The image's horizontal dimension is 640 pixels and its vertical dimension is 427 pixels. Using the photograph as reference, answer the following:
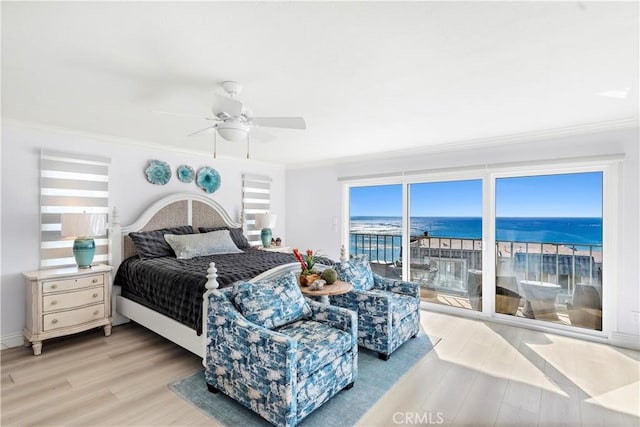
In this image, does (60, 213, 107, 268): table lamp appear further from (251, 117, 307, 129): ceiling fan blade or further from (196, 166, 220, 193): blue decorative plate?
(251, 117, 307, 129): ceiling fan blade

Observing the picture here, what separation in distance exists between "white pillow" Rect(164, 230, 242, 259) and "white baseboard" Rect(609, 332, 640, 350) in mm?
4337

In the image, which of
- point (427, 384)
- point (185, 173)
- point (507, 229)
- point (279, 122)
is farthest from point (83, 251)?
point (507, 229)

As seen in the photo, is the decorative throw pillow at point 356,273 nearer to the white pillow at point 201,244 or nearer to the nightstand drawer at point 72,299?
the white pillow at point 201,244

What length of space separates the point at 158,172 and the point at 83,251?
1394mm

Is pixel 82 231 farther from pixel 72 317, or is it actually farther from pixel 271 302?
pixel 271 302

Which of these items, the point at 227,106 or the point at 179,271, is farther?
the point at 179,271

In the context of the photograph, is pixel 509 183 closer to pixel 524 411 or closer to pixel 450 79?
pixel 450 79

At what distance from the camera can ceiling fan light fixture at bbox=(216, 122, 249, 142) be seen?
2.36 metres

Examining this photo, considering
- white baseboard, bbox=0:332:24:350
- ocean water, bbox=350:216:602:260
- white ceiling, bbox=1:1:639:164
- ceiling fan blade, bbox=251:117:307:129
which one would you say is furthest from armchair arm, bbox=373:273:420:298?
white baseboard, bbox=0:332:24:350

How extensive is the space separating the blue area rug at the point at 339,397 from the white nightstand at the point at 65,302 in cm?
151

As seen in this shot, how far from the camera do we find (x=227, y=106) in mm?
2145

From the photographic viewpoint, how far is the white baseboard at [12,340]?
3.19 m

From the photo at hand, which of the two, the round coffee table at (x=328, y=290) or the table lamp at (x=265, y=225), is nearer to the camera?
the round coffee table at (x=328, y=290)

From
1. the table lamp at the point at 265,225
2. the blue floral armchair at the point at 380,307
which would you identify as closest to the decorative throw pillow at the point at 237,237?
the table lamp at the point at 265,225
